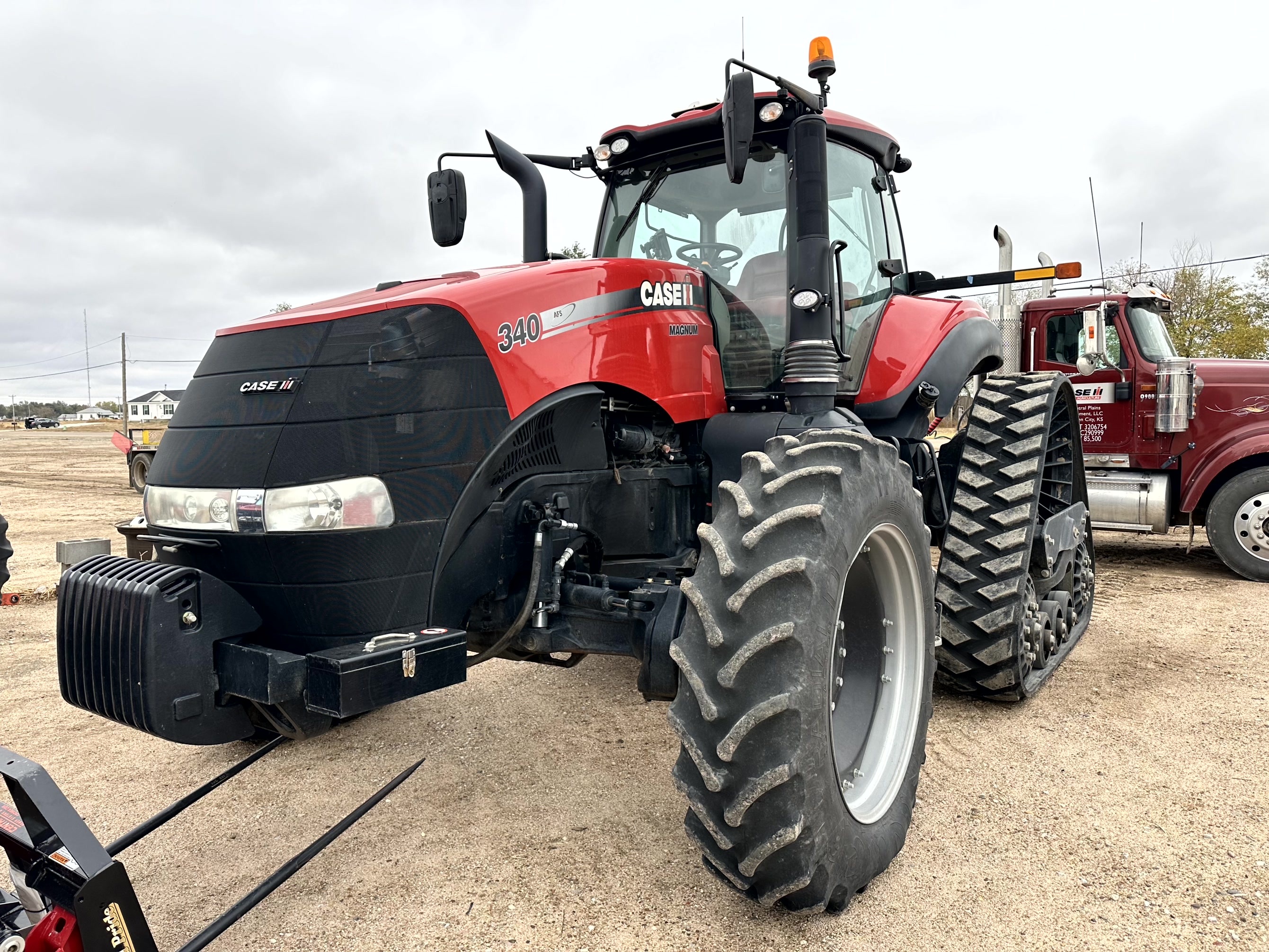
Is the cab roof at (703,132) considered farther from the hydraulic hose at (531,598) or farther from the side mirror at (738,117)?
the hydraulic hose at (531,598)

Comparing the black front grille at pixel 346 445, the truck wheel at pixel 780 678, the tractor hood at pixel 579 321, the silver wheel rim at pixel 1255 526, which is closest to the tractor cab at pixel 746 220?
the tractor hood at pixel 579 321

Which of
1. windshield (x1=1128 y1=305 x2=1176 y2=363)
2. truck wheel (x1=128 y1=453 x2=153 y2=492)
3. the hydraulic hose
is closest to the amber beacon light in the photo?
the hydraulic hose

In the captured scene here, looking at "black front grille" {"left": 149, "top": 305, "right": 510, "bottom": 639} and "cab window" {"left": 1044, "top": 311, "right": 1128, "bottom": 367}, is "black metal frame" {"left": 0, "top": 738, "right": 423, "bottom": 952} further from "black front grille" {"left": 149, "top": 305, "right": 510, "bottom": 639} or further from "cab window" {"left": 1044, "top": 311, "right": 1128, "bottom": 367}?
"cab window" {"left": 1044, "top": 311, "right": 1128, "bottom": 367}

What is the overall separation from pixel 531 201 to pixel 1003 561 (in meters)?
2.63

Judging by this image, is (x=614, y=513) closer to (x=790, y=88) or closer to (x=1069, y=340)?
(x=790, y=88)

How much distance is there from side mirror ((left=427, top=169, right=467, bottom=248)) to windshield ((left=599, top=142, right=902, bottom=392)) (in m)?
0.75

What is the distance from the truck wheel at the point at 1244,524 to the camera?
Result: 714cm

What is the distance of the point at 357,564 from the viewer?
235 centimetres

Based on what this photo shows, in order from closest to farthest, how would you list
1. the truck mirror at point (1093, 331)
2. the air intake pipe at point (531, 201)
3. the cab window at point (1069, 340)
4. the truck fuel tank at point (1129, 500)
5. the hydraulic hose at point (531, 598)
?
the hydraulic hose at point (531, 598)
the air intake pipe at point (531, 201)
the truck mirror at point (1093, 331)
the truck fuel tank at point (1129, 500)
the cab window at point (1069, 340)

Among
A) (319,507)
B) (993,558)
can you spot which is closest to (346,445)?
(319,507)

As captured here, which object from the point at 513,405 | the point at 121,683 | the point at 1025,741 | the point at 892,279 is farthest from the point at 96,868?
the point at 892,279

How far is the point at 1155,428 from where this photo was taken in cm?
754

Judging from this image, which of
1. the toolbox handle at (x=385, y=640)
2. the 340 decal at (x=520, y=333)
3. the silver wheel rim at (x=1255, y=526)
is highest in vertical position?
the 340 decal at (x=520, y=333)

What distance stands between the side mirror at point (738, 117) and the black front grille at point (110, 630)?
6.17ft
